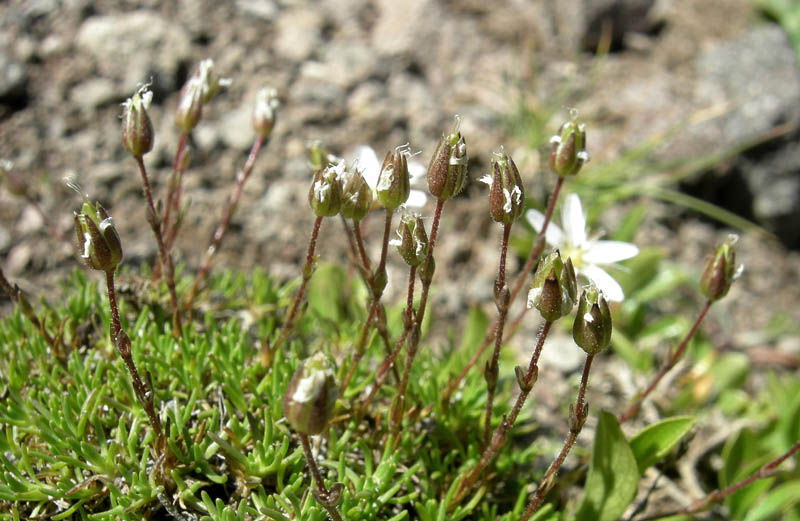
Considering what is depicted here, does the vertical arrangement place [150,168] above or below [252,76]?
below

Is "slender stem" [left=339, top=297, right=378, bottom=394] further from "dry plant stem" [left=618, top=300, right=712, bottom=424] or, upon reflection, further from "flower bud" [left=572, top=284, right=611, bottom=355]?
"dry plant stem" [left=618, top=300, right=712, bottom=424]

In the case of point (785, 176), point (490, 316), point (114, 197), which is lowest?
point (490, 316)

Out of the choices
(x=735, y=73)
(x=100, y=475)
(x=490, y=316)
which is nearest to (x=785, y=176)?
(x=735, y=73)

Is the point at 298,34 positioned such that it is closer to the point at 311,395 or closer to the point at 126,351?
the point at 126,351

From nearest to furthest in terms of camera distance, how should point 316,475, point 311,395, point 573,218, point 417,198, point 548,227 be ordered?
point 311,395 < point 316,475 < point 417,198 < point 548,227 < point 573,218

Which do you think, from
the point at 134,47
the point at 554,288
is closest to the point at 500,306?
the point at 554,288

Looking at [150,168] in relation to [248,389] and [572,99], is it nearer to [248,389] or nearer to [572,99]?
[248,389]
